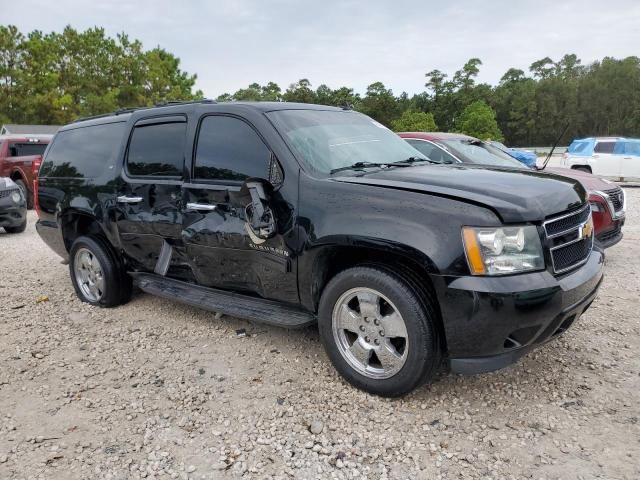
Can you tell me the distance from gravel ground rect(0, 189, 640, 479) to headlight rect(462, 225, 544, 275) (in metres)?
0.88

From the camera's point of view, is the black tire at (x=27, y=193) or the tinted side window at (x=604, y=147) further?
the tinted side window at (x=604, y=147)

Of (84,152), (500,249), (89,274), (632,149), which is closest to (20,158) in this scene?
(84,152)

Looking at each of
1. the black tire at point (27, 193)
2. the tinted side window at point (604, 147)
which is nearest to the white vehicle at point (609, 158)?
the tinted side window at point (604, 147)

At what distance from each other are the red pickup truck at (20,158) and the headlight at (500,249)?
13024 millimetres

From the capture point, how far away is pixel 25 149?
520 inches

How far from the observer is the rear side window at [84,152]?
186 inches

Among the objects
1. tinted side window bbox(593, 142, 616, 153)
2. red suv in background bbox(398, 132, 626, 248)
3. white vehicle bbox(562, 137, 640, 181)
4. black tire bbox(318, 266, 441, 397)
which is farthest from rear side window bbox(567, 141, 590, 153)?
black tire bbox(318, 266, 441, 397)

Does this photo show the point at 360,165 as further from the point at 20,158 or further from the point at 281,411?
the point at 20,158

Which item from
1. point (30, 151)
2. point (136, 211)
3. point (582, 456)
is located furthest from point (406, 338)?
point (30, 151)

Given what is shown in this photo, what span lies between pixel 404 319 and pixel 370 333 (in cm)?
30

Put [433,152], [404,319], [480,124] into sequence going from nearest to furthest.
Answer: [404,319] → [433,152] → [480,124]

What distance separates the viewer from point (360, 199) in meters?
3.01

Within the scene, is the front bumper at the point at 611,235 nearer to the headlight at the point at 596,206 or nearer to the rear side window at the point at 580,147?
the headlight at the point at 596,206

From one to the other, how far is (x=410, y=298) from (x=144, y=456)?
1641 millimetres
